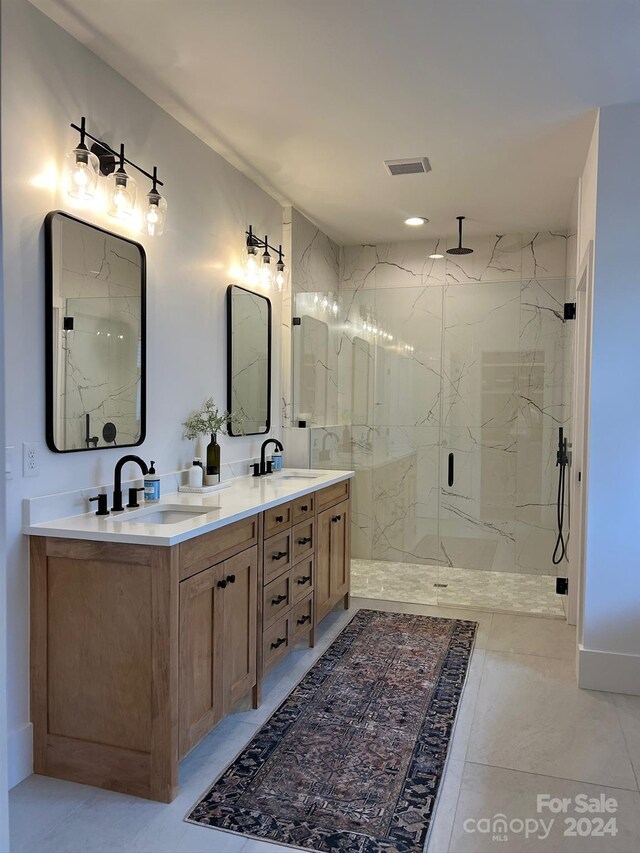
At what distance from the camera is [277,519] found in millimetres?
3035

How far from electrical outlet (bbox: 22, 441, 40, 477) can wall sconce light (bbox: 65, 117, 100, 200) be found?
37.6 inches

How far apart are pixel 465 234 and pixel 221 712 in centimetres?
417

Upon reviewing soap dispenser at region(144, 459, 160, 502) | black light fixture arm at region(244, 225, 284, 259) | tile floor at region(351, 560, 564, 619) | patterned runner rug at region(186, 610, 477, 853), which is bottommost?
patterned runner rug at region(186, 610, 477, 853)

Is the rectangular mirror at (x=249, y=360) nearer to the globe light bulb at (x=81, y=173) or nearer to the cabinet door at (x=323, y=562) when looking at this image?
the cabinet door at (x=323, y=562)

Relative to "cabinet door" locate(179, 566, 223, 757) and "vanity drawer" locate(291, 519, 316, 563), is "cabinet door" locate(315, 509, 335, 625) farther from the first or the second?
"cabinet door" locate(179, 566, 223, 757)

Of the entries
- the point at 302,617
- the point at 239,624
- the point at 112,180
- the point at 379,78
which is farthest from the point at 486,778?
the point at 379,78

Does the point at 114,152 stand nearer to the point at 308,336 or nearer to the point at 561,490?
the point at 308,336

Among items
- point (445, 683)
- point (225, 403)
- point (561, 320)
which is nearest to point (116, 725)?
point (445, 683)

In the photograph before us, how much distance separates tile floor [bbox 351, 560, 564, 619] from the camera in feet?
14.1

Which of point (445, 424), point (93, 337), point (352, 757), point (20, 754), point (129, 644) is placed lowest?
point (352, 757)

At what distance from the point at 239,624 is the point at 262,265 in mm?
2341

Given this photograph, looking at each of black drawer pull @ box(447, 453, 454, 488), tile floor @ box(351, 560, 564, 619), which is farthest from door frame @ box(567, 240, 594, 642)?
black drawer pull @ box(447, 453, 454, 488)

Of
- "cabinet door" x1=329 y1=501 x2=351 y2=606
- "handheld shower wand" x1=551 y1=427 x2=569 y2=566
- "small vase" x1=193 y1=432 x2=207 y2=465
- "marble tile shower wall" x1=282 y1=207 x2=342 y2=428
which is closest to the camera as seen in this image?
"small vase" x1=193 y1=432 x2=207 y2=465

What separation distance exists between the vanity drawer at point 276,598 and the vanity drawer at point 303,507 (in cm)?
30
